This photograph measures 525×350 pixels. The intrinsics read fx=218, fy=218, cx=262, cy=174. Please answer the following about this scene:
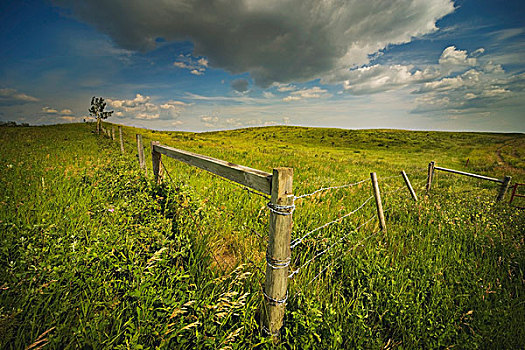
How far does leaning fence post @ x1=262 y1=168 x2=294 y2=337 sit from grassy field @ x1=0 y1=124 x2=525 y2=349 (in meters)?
0.21

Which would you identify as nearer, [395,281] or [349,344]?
[349,344]

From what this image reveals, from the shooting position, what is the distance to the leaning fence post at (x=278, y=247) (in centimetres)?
191

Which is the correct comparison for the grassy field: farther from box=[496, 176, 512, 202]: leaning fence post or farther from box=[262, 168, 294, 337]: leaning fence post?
box=[496, 176, 512, 202]: leaning fence post

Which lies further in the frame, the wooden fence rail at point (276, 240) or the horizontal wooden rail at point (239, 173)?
the horizontal wooden rail at point (239, 173)

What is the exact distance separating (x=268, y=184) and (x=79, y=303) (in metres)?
2.10

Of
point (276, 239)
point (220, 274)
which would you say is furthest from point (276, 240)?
point (220, 274)

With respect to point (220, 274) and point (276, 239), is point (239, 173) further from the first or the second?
point (220, 274)

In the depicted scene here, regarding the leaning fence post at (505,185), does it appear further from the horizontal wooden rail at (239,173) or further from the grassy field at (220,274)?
the horizontal wooden rail at (239,173)

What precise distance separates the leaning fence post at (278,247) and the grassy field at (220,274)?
208 millimetres

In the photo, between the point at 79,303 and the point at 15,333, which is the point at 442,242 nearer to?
the point at 79,303

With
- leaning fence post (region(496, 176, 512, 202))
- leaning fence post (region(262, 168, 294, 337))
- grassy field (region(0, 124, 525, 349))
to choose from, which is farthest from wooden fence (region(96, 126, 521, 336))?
leaning fence post (region(496, 176, 512, 202))

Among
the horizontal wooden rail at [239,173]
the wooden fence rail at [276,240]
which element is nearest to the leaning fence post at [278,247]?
the wooden fence rail at [276,240]

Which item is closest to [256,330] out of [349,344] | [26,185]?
[349,344]

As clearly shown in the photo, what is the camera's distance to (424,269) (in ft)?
11.6
